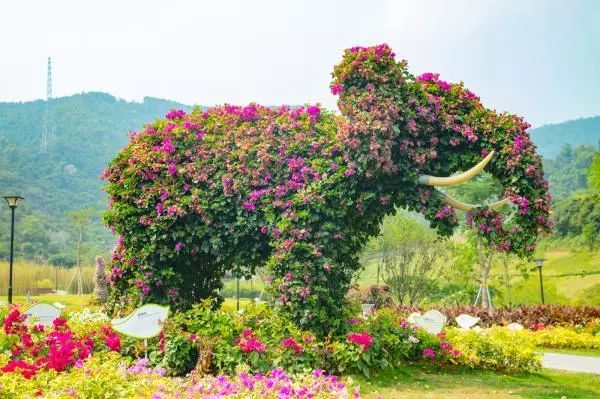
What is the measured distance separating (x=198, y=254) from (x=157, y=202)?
1.02m

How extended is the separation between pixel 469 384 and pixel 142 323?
433cm

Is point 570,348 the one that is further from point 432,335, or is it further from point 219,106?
point 219,106

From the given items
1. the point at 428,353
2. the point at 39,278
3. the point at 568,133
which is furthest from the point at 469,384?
the point at 568,133

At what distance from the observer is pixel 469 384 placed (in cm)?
773

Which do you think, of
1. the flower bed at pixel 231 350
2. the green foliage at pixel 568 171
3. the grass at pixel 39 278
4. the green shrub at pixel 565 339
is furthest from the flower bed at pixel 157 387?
the green foliage at pixel 568 171

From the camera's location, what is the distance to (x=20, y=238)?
159 feet

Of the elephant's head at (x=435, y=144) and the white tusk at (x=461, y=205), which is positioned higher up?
the elephant's head at (x=435, y=144)

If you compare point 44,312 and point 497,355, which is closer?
point 497,355

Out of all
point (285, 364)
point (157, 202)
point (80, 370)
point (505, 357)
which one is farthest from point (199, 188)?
point (505, 357)

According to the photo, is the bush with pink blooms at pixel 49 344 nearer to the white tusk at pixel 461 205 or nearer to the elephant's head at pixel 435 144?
the elephant's head at pixel 435 144

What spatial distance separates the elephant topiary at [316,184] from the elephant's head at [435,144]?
0.02 meters

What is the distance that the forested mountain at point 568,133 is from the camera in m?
117

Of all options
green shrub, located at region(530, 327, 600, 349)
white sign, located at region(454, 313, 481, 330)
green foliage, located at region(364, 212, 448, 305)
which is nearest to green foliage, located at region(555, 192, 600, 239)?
green foliage, located at region(364, 212, 448, 305)

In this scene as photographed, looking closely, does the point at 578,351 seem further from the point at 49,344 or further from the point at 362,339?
the point at 49,344
